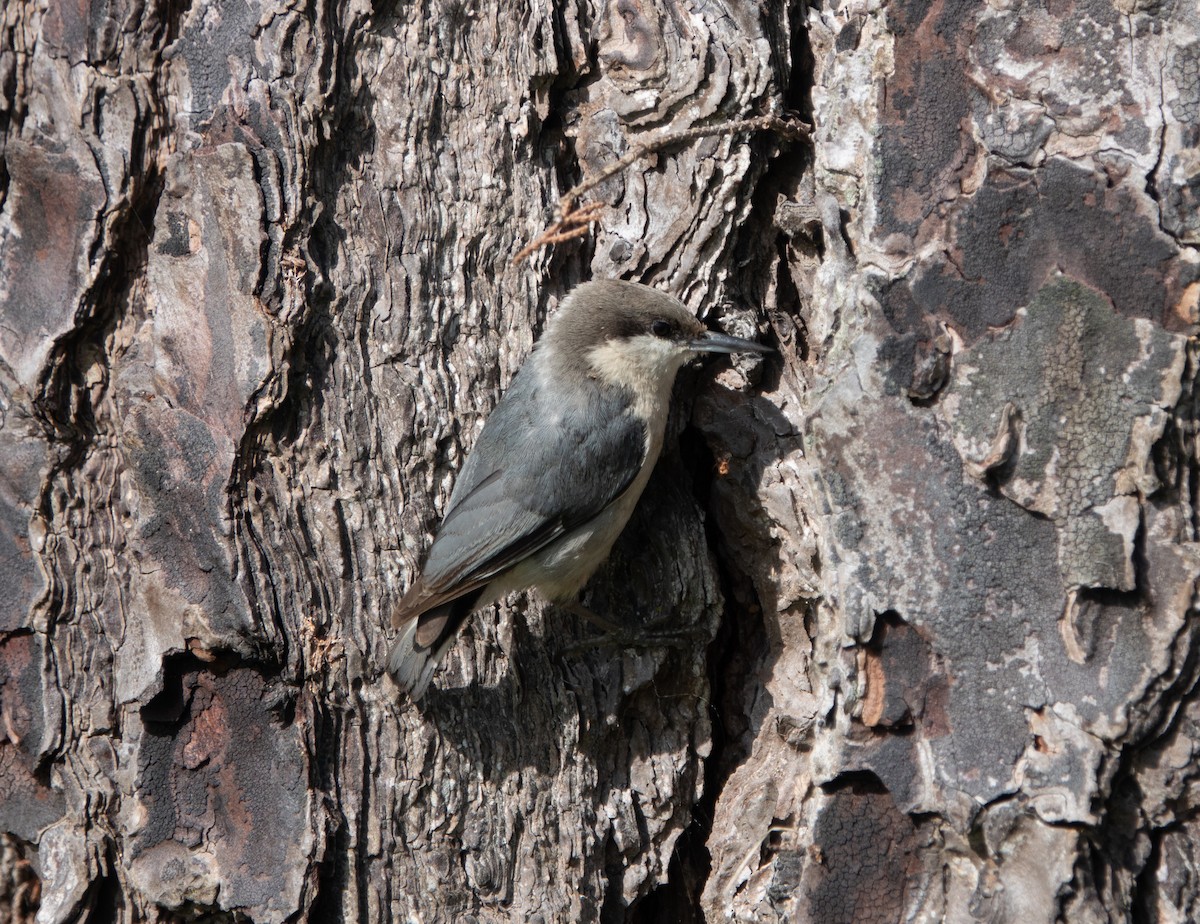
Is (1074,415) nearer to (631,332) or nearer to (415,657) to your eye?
(631,332)

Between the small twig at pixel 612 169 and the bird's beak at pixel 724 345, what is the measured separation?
40 centimetres

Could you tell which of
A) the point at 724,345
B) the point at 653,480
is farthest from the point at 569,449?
the point at 724,345

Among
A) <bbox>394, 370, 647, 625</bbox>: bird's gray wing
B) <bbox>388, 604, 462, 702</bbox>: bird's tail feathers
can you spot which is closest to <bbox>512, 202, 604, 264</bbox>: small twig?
<bbox>394, 370, 647, 625</bbox>: bird's gray wing

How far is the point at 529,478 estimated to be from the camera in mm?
2670

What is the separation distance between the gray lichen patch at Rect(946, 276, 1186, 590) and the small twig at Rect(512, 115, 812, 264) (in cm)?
75

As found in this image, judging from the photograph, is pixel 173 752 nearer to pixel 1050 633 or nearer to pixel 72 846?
pixel 72 846

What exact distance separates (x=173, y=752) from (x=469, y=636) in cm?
72

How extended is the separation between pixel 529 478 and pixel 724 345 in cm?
60

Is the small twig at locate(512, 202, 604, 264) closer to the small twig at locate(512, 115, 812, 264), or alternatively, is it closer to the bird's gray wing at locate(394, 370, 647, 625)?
the small twig at locate(512, 115, 812, 264)

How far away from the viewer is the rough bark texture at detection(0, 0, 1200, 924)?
201 centimetres

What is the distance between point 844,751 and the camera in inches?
85.6

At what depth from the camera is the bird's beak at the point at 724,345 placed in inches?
98.5

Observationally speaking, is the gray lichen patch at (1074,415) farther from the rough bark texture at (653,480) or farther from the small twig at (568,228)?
the small twig at (568,228)

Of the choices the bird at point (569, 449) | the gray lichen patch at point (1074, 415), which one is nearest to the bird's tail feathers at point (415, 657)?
the bird at point (569, 449)
